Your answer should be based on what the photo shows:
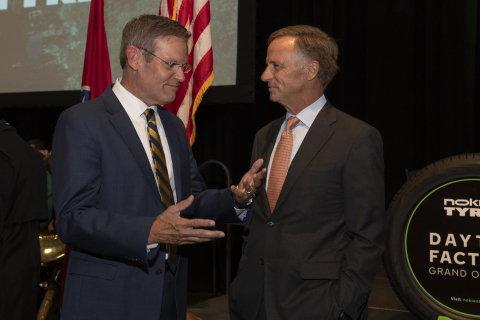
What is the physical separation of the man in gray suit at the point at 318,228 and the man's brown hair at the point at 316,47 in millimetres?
230

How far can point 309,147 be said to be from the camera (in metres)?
1.75

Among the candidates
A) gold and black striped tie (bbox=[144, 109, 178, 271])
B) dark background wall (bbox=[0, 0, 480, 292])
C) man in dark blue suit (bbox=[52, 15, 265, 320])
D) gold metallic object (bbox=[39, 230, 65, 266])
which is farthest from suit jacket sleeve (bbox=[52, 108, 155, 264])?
dark background wall (bbox=[0, 0, 480, 292])

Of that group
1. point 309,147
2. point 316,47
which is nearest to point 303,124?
point 309,147

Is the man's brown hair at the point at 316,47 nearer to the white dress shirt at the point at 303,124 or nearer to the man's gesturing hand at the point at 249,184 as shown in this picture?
the white dress shirt at the point at 303,124

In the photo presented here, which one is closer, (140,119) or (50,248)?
(140,119)

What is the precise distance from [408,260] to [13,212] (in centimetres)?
205

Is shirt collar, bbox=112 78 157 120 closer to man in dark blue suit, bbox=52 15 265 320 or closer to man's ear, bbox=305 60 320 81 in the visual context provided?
man in dark blue suit, bbox=52 15 265 320

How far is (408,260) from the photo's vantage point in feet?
7.25

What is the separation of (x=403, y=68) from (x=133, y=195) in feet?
9.09

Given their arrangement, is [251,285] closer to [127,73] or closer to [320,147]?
[320,147]

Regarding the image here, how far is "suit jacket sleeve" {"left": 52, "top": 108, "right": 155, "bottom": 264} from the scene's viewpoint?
1.29 m

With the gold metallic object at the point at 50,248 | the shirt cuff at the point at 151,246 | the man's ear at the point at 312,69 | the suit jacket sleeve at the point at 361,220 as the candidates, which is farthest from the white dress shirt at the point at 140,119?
the gold metallic object at the point at 50,248

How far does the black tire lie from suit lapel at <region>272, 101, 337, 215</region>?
0.69 metres

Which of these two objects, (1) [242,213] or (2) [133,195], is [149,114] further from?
(1) [242,213]
